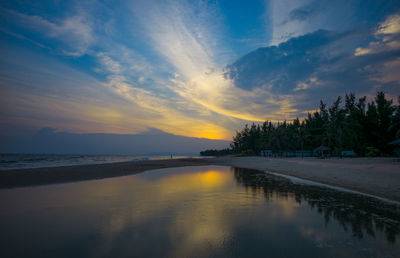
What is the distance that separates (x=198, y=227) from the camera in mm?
6516

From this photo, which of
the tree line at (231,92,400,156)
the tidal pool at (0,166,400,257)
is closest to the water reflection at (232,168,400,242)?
the tidal pool at (0,166,400,257)

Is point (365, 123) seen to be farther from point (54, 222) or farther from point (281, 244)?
point (54, 222)

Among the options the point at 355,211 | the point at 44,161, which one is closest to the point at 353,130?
the point at 355,211

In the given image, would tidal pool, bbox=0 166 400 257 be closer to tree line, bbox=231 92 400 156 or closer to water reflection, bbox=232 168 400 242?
water reflection, bbox=232 168 400 242

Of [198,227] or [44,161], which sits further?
[44,161]

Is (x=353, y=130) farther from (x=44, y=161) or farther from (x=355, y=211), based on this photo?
(x=44, y=161)

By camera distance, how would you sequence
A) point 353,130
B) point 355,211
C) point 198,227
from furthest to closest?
point 353,130, point 355,211, point 198,227

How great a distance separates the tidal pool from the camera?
4.93 meters

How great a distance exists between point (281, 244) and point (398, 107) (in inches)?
2135

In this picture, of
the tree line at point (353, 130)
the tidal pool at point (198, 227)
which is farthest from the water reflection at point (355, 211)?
the tree line at point (353, 130)

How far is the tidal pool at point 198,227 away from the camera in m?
4.93

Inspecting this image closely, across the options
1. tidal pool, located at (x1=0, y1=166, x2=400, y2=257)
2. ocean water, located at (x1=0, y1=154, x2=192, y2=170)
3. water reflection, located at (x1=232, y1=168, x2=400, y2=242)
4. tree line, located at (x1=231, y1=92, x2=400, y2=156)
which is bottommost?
ocean water, located at (x1=0, y1=154, x2=192, y2=170)

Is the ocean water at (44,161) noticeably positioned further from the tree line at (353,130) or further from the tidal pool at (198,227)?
the tree line at (353,130)

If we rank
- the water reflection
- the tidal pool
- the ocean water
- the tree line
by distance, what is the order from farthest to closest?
the tree line < the ocean water < the water reflection < the tidal pool
